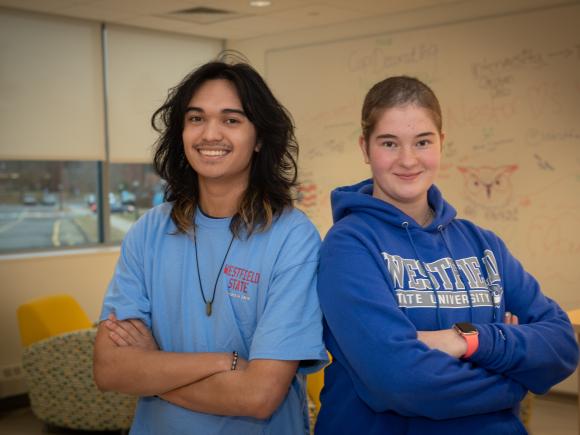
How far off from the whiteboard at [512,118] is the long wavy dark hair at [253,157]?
372 cm

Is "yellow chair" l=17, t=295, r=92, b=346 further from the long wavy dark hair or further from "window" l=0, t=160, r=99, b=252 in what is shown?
the long wavy dark hair

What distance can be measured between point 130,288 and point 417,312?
716 millimetres

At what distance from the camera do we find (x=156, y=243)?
6.44 feet

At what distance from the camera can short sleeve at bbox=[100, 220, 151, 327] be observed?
6.29 feet

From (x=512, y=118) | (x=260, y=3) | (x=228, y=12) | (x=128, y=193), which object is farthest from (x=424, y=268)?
(x=128, y=193)

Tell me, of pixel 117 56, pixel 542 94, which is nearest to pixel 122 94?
pixel 117 56

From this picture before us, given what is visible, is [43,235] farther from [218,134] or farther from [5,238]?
[218,134]

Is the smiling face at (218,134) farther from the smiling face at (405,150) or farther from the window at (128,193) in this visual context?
the window at (128,193)

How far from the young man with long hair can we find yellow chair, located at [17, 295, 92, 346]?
3.27 meters

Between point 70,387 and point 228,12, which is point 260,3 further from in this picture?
point 70,387

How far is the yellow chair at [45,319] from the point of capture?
5008mm

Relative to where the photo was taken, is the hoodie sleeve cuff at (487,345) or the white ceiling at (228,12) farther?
the white ceiling at (228,12)

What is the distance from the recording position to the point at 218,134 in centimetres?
189

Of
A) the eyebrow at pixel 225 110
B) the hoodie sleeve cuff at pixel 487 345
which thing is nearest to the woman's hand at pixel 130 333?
the eyebrow at pixel 225 110
